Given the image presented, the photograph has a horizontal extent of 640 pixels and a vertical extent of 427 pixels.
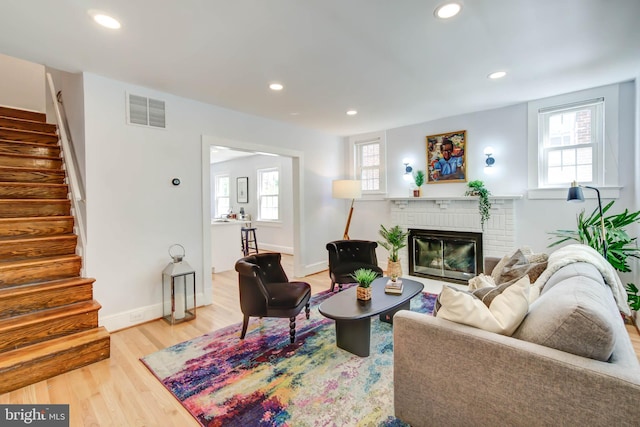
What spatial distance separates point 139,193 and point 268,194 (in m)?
4.89

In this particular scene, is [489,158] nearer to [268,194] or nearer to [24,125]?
[268,194]

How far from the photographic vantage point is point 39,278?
2.76 m

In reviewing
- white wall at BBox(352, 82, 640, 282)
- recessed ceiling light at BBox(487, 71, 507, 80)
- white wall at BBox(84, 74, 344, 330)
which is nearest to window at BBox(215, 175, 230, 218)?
white wall at BBox(84, 74, 344, 330)

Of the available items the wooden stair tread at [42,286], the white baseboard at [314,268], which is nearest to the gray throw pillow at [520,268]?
the white baseboard at [314,268]

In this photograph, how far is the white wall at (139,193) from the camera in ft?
9.81

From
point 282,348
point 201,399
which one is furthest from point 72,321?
point 282,348

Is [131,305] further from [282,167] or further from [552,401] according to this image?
[282,167]

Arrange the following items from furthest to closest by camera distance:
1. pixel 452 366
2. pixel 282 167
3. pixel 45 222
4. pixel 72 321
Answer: pixel 282 167 < pixel 45 222 < pixel 72 321 < pixel 452 366

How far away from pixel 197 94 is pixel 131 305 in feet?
8.09

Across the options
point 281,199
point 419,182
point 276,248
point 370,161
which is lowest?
point 276,248

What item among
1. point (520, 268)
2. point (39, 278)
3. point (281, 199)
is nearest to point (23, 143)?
point (39, 278)

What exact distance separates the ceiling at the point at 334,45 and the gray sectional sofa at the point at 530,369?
6.12ft

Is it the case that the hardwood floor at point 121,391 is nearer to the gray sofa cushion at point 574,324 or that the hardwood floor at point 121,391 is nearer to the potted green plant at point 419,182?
the gray sofa cushion at point 574,324

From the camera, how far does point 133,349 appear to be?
2701 mm
